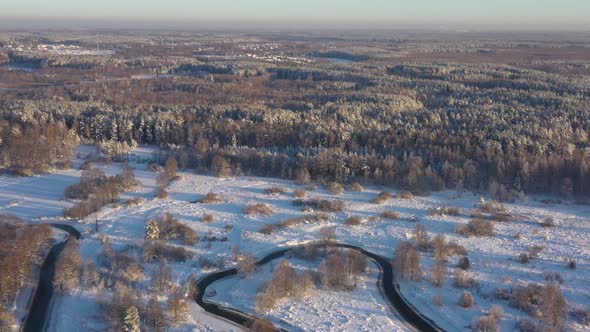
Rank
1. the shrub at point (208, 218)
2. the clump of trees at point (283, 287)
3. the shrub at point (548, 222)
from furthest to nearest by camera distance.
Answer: the shrub at point (208, 218)
the shrub at point (548, 222)
the clump of trees at point (283, 287)

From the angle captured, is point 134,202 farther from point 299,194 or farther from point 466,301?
point 466,301

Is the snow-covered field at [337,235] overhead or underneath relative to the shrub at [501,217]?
underneath

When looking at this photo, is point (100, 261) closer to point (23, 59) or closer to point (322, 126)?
point (322, 126)

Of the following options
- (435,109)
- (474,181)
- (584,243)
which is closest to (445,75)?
(435,109)

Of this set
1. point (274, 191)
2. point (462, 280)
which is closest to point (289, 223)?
point (274, 191)

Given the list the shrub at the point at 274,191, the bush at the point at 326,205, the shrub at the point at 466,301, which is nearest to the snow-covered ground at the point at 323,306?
the shrub at the point at 466,301

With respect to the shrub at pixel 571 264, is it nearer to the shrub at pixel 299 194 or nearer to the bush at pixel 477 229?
the bush at pixel 477 229
